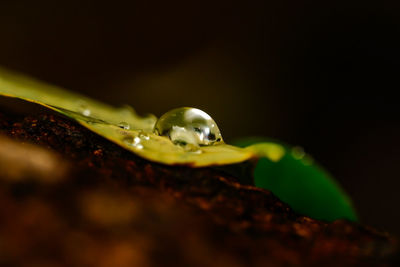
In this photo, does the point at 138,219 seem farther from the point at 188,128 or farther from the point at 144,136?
the point at 188,128

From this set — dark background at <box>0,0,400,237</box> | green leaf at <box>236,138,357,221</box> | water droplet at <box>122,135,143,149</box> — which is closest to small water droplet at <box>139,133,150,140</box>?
water droplet at <box>122,135,143,149</box>

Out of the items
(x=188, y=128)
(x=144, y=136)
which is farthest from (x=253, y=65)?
(x=144, y=136)

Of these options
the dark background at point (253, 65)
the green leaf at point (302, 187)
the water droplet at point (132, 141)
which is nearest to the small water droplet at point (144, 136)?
the water droplet at point (132, 141)

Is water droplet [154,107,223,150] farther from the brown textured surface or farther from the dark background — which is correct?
the dark background

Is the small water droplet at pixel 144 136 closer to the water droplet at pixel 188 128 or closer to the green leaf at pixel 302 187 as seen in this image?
the water droplet at pixel 188 128

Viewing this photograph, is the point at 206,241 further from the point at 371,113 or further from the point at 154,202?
the point at 371,113

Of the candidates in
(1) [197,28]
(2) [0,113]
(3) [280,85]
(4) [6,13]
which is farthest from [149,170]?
(4) [6,13]
